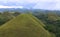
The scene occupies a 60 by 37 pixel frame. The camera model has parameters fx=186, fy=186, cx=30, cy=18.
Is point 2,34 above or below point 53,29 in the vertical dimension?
above

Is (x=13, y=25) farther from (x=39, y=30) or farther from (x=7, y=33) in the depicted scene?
(x=39, y=30)

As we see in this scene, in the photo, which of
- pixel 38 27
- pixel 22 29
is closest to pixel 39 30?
pixel 38 27

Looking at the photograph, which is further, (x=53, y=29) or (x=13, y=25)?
(x=53, y=29)

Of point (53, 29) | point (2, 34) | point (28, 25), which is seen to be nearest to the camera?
point (2, 34)

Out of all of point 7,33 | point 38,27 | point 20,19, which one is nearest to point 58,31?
point 38,27

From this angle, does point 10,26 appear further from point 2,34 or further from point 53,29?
point 53,29

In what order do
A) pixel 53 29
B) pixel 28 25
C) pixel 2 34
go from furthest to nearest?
pixel 53 29 → pixel 28 25 → pixel 2 34
